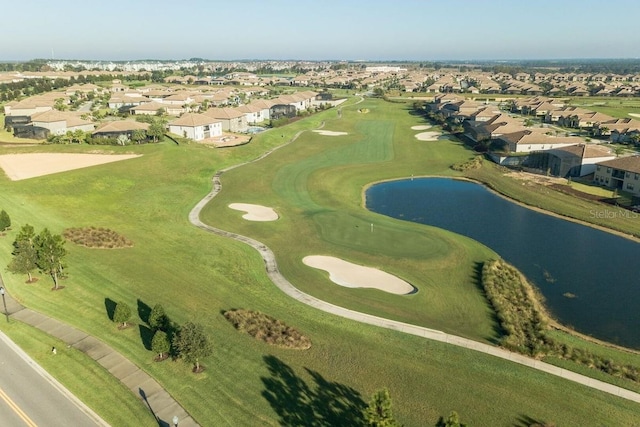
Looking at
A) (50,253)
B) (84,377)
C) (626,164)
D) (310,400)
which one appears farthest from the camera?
(626,164)

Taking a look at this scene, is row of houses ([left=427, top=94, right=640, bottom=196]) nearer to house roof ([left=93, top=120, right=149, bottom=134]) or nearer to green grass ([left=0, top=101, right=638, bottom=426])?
green grass ([left=0, top=101, right=638, bottom=426])

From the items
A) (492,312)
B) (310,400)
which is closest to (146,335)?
(310,400)

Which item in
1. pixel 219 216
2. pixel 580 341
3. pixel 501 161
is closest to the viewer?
pixel 580 341

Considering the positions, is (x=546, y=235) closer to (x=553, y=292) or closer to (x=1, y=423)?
(x=553, y=292)

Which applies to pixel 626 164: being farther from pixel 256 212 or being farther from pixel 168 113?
pixel 168 113

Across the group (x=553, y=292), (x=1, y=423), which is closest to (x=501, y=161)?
(x=553, y=292)

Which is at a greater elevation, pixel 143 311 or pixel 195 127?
pixel 195 127
